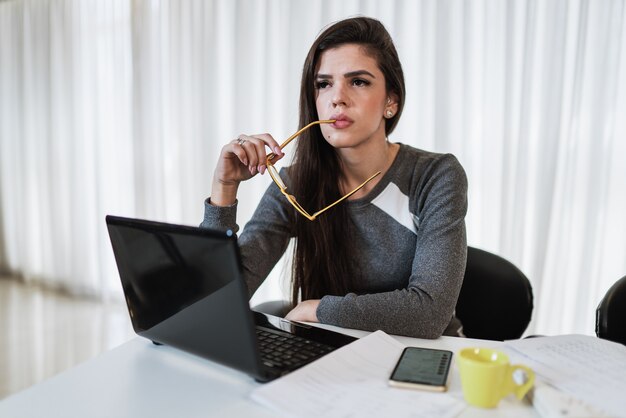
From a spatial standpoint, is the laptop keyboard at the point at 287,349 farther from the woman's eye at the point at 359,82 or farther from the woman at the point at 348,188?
the woman's eye at the point at 359,82

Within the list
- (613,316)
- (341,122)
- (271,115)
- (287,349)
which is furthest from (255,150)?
(271,115)

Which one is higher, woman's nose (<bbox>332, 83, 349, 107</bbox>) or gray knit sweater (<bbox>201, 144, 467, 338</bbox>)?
woman's nose (<bbox>332, 83, 349, 107</bbox>)

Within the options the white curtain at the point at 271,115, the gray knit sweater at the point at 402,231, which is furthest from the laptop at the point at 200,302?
the white curtain at the point at 271,115

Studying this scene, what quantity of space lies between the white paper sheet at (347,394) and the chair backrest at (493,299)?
671 mm

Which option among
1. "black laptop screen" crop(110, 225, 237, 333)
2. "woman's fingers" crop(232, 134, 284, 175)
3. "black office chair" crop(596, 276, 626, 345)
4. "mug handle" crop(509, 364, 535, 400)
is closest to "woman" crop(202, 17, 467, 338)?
"woman's fingers" crop(232, 134, 284, 175)

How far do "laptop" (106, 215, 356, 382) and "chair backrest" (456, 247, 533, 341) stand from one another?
0.64 m

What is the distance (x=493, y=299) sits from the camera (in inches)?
55.8

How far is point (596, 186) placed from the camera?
7.30ft

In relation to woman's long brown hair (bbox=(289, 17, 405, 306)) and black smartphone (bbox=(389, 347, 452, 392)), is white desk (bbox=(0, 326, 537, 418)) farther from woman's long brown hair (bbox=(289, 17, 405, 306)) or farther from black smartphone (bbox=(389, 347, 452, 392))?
woman's long brown hair (bbox=(289, 17, 405, 306))

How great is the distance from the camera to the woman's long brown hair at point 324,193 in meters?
1.40

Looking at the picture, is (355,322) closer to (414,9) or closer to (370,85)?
(370,85)

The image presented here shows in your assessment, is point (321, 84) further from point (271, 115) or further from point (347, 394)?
point (271, 115)

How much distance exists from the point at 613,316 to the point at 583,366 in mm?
466

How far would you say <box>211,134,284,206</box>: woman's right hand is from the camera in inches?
49.9
